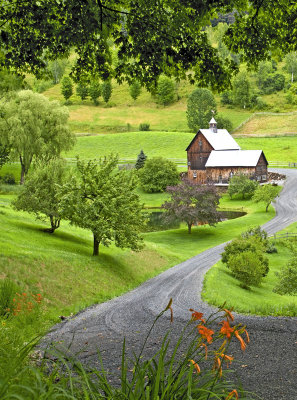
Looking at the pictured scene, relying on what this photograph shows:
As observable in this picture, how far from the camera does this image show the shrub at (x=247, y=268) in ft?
92.7

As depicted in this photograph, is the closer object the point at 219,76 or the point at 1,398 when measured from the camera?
the point at 1,398

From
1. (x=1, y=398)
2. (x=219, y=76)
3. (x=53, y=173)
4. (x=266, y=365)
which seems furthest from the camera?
(x=53, y=173)

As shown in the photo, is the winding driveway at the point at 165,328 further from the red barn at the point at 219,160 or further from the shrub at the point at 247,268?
the red barn at the point at 219,160

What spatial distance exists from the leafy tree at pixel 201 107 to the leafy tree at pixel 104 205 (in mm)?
92650

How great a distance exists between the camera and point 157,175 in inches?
3014

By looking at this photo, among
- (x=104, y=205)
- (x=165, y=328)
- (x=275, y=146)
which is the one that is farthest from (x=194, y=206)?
(x=275, y=146)

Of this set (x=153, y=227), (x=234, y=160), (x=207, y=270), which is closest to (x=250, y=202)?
(x=234, y=160)

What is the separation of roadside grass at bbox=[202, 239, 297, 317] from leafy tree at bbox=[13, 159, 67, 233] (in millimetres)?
11673

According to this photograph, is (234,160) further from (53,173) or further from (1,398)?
(1,398)

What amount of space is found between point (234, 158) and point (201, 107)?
40400mm

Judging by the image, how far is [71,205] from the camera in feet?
82.4

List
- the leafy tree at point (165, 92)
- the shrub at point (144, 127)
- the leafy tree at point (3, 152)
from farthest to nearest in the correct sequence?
the leafy tree at point (165, 92) → the shrub at point (144, 127) → the leafy tree at point (3, 152)

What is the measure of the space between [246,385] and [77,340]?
20.3 feet

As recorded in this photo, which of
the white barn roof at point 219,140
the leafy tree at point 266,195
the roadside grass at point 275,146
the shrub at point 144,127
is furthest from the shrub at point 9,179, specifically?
the shrub at point 144,127
